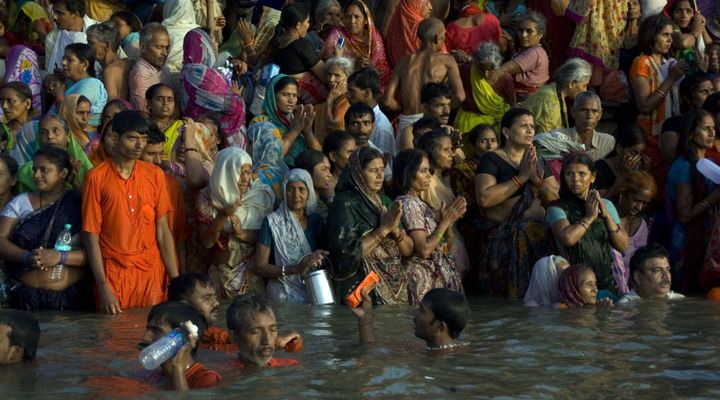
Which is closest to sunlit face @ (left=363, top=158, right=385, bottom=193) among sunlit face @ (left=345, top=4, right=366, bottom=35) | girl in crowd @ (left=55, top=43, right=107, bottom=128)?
girl in crowd @ (left=55, top=43, right=107, bottom=128)

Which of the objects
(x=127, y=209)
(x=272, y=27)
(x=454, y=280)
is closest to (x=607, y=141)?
(x=454, y=280)

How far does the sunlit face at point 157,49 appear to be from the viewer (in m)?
12.5

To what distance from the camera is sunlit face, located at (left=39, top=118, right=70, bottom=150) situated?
1098 cm

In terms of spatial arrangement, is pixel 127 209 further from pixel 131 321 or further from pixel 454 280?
pixel 454 280

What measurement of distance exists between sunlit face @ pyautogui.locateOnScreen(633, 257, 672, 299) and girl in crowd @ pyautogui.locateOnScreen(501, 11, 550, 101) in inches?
113

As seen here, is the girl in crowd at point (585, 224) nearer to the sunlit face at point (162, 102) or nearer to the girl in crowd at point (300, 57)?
the girl in crowd at point (300, 57)

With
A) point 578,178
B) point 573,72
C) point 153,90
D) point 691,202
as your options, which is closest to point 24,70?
point 153,90

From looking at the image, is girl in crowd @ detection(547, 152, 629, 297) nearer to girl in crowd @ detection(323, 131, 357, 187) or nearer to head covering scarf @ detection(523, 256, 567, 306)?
head covering scarf @ detection(523, 256, 567, 306)

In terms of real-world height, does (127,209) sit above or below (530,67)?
below

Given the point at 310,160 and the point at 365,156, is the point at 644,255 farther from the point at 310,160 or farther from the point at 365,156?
the point at 310,160

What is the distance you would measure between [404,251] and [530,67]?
9.75 feet

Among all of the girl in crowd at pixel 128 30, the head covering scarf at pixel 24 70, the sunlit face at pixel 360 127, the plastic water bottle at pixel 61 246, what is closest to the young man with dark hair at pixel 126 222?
the plastic water bottle at pixel 61 246

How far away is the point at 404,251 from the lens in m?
11.1

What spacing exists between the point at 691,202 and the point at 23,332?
5.91 meters
